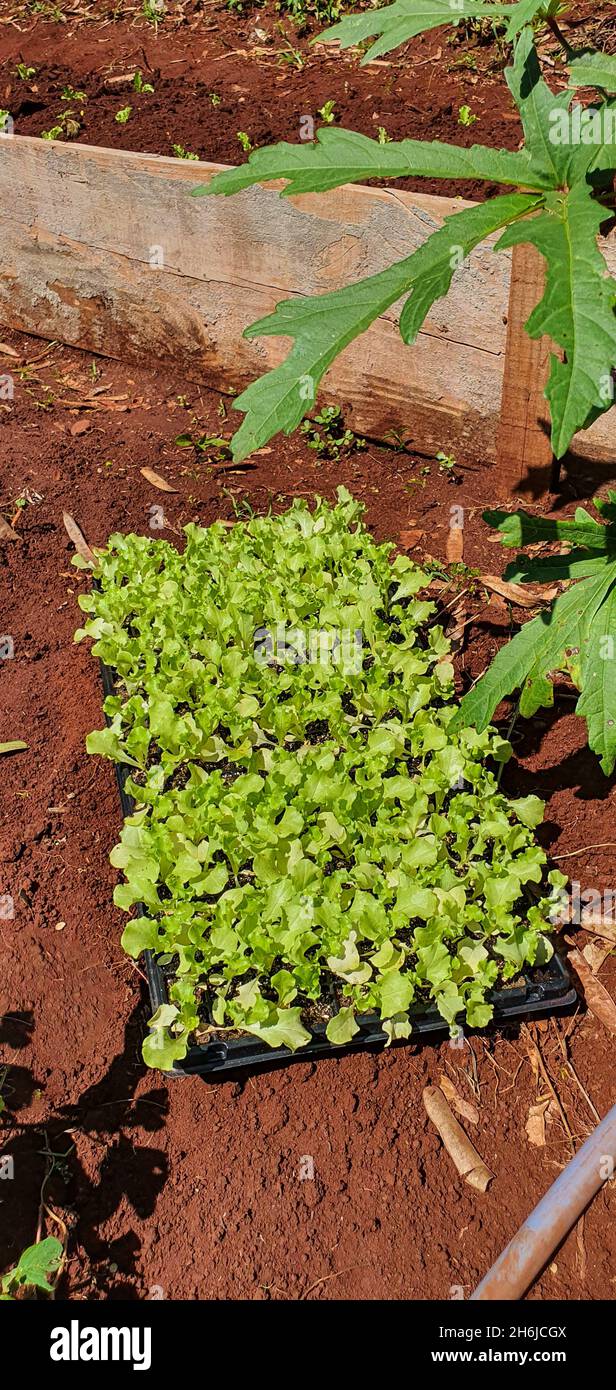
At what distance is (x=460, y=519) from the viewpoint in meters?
4.18

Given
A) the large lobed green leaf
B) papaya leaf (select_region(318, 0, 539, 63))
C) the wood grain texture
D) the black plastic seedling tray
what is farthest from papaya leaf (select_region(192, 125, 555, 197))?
the wood grain texture

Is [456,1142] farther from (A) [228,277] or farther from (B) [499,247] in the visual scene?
(A) [228,277]

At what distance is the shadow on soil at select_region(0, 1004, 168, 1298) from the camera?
2.40 metres

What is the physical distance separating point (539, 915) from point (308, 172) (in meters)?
1.76

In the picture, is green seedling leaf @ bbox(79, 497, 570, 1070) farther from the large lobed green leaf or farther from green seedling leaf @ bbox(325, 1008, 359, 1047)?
the large lobed green leaf

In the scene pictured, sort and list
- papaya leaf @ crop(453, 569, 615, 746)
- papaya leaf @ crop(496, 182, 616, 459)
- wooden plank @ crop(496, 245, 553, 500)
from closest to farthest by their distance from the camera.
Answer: papaya leaf @ crop(496, 182, 616, 459), papaya leaf @ crop(453, 569, 615, 746), wooden plank @ crop(496, 245, 553, 500)

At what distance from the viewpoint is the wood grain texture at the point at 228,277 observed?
3980 mm

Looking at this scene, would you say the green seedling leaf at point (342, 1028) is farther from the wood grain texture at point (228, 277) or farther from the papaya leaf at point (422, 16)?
the wood grain texture at point (228, 277)

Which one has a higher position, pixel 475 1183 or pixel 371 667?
pixel 371 667

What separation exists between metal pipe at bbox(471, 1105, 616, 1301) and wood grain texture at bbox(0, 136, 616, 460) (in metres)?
2.54

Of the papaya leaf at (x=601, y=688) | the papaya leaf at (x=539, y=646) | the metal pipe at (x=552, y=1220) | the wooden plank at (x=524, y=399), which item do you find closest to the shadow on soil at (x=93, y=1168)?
the metal pipe at (x=552, y=1220)

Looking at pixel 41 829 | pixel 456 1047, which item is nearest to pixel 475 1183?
pixel 456 1047
